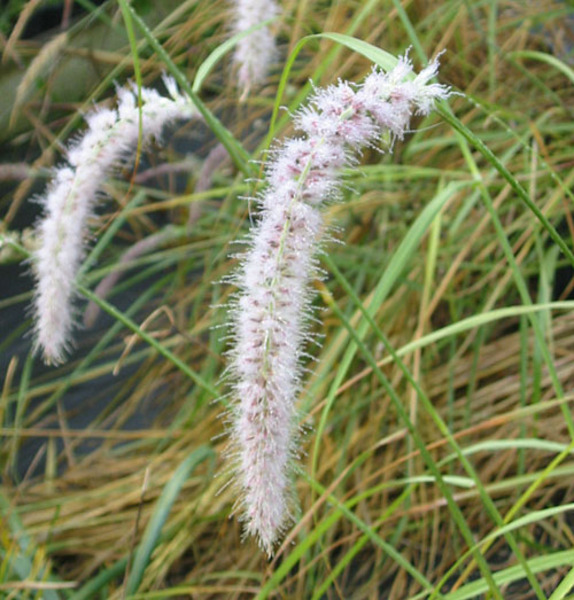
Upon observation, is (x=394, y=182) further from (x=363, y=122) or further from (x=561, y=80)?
(x=363, y=122)

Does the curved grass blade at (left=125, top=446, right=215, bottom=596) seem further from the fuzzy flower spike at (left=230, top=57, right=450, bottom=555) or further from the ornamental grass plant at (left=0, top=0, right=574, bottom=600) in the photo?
the fuzzy flower spike at (left=230, top=57, right=450, bottom=555)

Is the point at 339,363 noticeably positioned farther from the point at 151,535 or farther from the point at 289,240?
the point at 289,240

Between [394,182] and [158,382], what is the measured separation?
56 cm

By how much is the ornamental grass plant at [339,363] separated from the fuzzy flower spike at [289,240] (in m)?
0.06

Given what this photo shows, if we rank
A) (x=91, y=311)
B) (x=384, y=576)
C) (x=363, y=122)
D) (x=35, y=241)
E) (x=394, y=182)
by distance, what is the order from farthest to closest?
(x=394, y=182), (x=91, y=311), (x=384, y=576), (x=35, y=241), (x=363, y=122)

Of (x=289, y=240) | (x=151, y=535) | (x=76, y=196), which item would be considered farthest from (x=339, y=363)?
(x=289, y=240)

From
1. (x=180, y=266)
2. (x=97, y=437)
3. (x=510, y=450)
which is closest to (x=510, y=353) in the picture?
(x=510, y=450)

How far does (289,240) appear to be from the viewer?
51cm

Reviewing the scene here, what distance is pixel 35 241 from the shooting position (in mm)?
921

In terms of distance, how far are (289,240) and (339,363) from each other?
0.81 m

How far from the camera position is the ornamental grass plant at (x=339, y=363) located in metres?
0.88

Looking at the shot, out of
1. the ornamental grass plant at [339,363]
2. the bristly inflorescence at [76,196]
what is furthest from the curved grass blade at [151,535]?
the bristly inflorescence at [76,196]

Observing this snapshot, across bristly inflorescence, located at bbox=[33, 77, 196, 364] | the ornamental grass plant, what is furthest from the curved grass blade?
bristly inflorescence, located at bbox=[33, 77, 196, 364]

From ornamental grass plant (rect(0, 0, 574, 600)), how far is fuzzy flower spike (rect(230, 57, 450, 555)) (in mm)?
63
